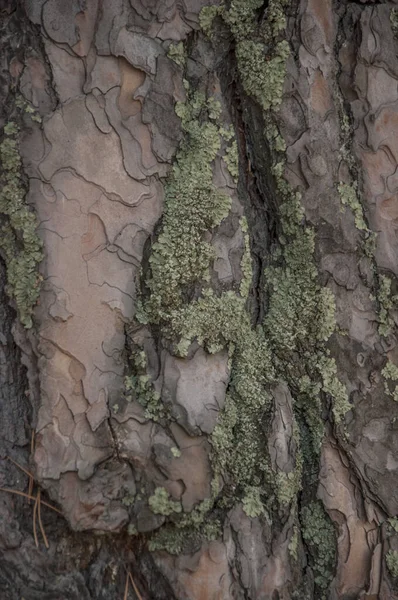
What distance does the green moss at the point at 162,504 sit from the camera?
1557 mm

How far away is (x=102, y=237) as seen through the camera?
5.44 feet

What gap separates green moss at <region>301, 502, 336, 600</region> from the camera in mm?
1721

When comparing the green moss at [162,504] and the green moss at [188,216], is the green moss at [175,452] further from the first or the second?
the green moss at [188,216]

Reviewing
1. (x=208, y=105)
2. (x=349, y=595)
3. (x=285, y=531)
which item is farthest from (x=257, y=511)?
(x=208, y=105)

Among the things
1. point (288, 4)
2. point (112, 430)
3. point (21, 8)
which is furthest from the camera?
point (288, 4)

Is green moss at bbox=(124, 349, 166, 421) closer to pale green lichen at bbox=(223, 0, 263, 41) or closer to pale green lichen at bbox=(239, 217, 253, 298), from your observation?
pale green lichen at bbox=(239, 217, 253, 298)

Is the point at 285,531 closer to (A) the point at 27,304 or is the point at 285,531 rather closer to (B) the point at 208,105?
(A) the point at 27,304

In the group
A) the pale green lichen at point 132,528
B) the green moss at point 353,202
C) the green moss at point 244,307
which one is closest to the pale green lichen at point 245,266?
the green moss at point 244,307

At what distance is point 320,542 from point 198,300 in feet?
2.35

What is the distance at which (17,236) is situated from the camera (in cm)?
165

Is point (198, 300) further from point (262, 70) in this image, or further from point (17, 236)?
point (262, 70)

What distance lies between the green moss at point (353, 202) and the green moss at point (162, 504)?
880 millimetres

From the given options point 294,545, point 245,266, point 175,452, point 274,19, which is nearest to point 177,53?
point 274,19

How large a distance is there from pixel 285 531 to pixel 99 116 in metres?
1.16
